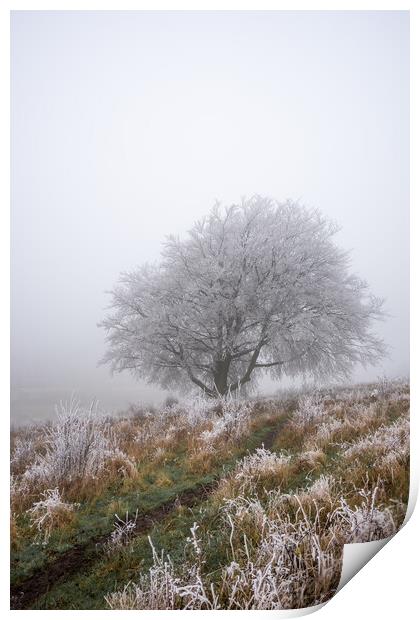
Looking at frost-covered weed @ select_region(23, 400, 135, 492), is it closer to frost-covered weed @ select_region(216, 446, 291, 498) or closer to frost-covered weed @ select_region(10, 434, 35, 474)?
frost-covered weed @ select_region(10, 434, 35, 474)

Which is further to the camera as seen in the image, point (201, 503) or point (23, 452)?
point (23, 452)

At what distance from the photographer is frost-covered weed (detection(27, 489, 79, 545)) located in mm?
4223

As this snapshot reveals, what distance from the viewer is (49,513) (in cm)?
427

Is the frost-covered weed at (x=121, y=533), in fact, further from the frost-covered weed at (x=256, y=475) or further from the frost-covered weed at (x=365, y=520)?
the frost-covered weed at (x=365, y=520)

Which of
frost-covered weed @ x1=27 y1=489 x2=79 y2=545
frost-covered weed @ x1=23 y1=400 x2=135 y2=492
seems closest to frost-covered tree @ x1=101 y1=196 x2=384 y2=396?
frost-covered weed @ x1=23 y1=400 x2=135 y2=492

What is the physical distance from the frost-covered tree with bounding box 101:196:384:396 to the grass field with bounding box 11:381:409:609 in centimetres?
109

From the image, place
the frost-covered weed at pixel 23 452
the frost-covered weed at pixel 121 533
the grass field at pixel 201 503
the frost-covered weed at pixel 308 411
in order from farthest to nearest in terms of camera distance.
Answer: the frost-covered weed at pixel 308 411, the frost-covered weed at pixel 23 452, the frost-covered weed at pixel 121 533, the grass field at pixel 201 503

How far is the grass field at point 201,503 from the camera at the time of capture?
3727mm

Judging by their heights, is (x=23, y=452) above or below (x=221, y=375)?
below

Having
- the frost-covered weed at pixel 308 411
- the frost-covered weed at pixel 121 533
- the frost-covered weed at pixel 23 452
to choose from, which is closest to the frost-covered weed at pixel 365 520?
the frost-covered weed at pixel 308 411

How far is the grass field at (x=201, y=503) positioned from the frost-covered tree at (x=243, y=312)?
42.8 inches

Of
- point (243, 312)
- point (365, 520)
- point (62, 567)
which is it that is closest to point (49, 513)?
point (62, 567)

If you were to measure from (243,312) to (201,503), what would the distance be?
2.96 meters
